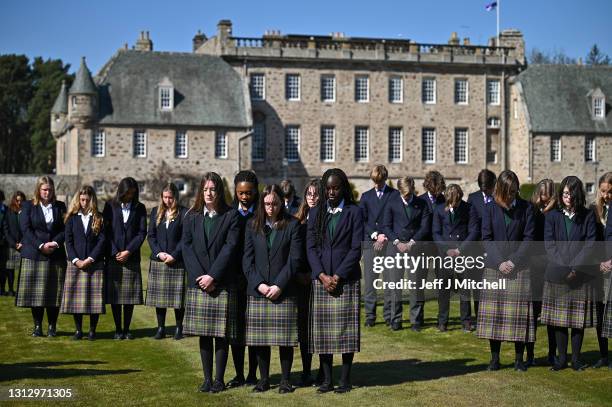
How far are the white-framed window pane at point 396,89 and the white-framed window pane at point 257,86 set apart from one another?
754 cm

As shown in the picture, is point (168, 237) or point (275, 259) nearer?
point (275, 259)

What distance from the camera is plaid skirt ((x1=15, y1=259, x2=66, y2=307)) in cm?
1316

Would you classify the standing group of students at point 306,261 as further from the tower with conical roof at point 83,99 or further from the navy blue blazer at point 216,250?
the tower with conical roof at point 83,99

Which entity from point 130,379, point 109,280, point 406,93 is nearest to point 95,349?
point 109,280

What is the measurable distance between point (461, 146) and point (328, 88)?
8.85 m

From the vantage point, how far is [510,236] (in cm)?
1090

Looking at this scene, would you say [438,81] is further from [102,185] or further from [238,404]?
[238,404]

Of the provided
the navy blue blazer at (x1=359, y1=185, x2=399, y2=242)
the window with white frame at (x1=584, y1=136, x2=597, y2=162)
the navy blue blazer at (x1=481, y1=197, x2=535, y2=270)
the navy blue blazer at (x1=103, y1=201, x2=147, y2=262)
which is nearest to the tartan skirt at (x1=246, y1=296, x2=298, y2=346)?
the navy blue blazer at (x1=481, y1=197, x2=535, y2=270)

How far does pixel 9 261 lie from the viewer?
18953 mm

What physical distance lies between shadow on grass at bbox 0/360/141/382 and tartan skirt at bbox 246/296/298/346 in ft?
5.91

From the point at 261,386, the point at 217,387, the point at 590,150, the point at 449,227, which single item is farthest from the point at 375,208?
the point at 590,150

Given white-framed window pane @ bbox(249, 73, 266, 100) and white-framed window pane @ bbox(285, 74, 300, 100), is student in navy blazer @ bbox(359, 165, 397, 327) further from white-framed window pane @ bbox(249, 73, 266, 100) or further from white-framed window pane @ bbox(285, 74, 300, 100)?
white-framed window pane @ bbox(285, 74, 300, 100)

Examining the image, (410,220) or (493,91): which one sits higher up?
(493,91)

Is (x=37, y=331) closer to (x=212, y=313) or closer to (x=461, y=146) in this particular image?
(x=212, y=313)
